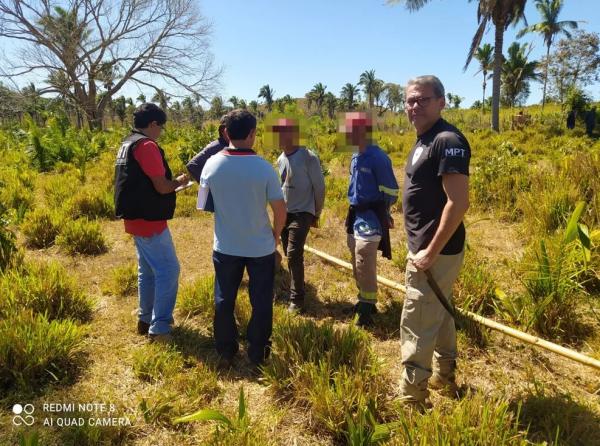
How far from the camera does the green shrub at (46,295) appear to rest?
10.4 ft

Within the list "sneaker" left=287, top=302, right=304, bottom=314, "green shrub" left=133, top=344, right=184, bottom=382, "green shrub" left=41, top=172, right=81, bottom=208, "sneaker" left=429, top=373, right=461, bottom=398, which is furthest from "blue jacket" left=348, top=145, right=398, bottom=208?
"green shrub" left=41, top=172, right=81, bottom=208

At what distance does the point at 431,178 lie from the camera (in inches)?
79.7

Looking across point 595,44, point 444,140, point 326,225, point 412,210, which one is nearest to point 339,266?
point 326,225

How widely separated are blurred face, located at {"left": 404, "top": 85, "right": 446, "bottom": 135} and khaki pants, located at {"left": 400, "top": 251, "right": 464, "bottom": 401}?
74 cm

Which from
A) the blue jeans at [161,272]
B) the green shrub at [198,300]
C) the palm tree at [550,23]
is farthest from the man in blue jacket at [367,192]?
the palm tree at [550,23]

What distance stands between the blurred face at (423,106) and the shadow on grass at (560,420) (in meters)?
1.64

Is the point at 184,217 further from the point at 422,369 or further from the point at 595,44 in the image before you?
the point at 595,44

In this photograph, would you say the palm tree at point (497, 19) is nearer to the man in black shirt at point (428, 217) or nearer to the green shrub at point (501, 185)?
the green shrub at point (501, 185)

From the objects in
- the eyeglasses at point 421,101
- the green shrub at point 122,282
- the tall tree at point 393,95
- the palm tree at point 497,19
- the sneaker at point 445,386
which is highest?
the tall tree at point 393,95

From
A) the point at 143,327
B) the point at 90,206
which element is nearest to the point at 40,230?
the point at 90,206

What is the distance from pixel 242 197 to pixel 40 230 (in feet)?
14.2

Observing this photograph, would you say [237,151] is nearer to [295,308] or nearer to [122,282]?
[295,308]

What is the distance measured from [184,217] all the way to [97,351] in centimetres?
405

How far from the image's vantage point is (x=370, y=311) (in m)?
3.39
